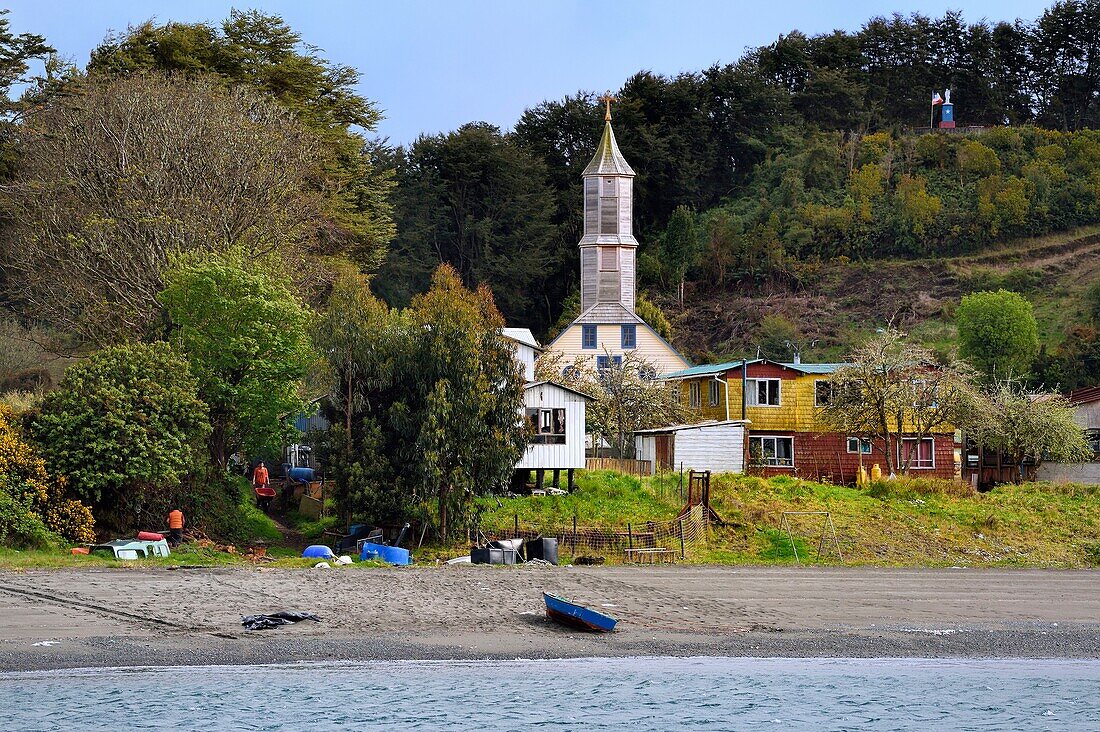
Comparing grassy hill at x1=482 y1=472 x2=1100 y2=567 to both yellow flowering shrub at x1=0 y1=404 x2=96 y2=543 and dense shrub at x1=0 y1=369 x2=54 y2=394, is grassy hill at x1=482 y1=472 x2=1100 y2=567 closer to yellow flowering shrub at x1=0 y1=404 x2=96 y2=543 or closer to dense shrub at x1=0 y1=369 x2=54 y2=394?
yellow flowering shrub at x1=0 y1=404 x2=96 y2=543

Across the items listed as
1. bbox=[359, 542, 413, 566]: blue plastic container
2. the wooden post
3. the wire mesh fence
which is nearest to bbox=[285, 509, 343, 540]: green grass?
the wire mesh fence

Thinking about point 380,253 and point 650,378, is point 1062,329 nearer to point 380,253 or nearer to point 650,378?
point 650,378

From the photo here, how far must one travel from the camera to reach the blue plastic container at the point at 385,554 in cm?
3625

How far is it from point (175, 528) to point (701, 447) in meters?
23.8

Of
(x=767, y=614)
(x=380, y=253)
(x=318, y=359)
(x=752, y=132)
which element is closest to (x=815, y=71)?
(x=752, y=132)

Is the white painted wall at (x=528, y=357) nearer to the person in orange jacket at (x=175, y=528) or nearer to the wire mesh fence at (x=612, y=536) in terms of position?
the wire mesh fence at (x=612, y=536)

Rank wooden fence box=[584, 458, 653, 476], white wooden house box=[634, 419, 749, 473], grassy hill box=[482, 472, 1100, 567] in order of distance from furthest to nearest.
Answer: white wooden house box=[634, 419, 749, 473] → wooden fence box=[584, 458, 653, 476] → grassy hill box=[482, 472, 1100, 567]

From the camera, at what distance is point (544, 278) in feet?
334

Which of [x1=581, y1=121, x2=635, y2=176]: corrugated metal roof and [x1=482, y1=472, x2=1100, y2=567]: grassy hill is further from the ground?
[x1=581, y1=121, x2=635, y2=176]: corrugated metal roof

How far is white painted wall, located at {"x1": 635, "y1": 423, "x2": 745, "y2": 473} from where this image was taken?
53.9m

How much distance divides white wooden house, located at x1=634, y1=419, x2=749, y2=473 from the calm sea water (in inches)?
1050

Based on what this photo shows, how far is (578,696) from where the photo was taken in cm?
2534

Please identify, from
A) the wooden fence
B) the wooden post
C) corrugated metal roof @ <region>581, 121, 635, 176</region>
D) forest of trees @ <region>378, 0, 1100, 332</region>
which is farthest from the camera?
forest of trees @ <region>378, 0, 1100, 332</region>

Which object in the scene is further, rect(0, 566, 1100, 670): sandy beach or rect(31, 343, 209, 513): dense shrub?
rect(31, 343, 209, 513): dense shrub
